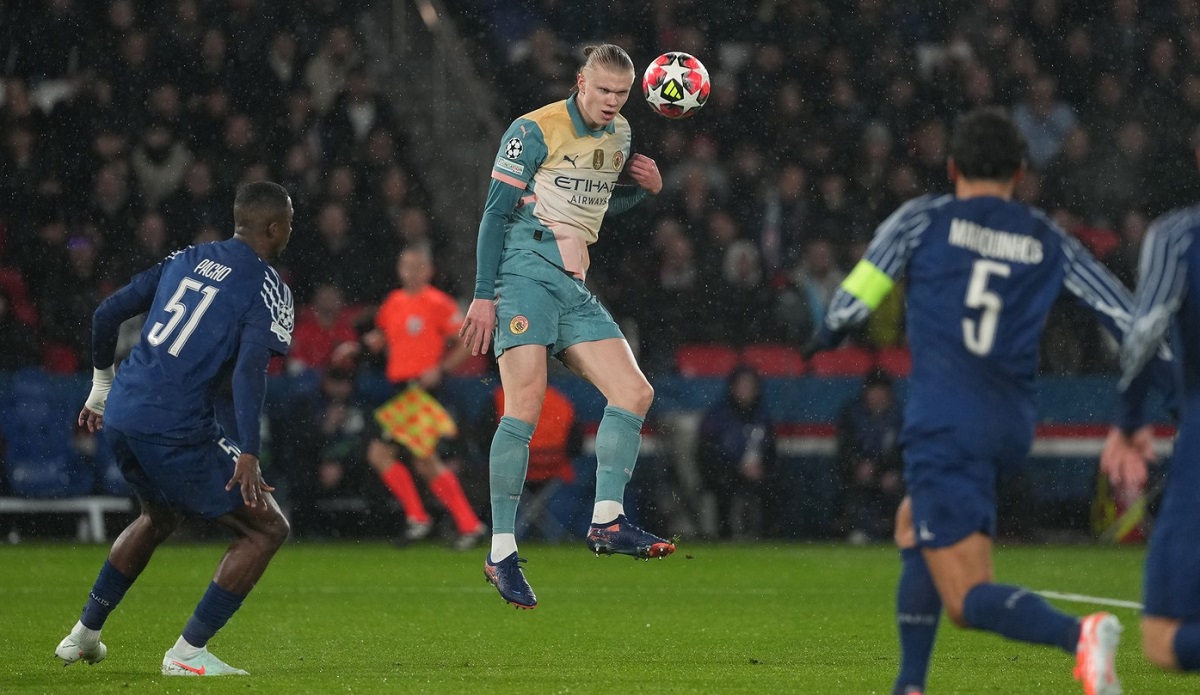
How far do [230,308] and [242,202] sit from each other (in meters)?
0.44

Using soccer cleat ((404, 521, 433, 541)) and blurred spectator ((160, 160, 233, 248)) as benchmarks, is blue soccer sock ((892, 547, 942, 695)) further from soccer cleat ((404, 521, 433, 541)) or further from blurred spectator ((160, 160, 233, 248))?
blurred spectator ((160, 160, 233, 248))

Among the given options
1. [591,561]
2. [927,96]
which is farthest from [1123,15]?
[591,561]

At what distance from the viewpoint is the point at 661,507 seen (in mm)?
13305

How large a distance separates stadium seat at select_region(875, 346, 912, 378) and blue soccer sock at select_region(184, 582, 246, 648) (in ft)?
27.1

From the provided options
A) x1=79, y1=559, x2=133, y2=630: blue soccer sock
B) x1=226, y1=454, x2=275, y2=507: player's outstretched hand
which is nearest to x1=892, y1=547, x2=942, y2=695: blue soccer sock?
x1=226, y1=454, x2=275, y2=507: player's outstretched hand

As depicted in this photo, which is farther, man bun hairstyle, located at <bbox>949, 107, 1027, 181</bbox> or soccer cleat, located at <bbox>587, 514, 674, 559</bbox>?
soccer cleat, located at <bbox>587, 514, 674, 559</bbox>

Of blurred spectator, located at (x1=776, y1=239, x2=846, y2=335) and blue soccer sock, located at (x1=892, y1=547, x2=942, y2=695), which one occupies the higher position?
Result: blurred spectator, located at (x1=776, y1=239, x2=846, y2=335)

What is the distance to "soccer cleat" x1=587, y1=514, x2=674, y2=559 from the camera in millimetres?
6461

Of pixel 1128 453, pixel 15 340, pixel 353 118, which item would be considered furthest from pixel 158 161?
pixel 1128 453

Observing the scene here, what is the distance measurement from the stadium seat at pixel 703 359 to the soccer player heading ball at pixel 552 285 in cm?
678

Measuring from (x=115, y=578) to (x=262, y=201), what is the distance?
5.04 ft

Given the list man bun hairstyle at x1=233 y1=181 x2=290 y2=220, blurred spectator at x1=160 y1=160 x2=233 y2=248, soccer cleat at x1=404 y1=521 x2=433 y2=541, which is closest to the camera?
man bun hairstyle at x1=233 y1=181 x2=290 y2=220

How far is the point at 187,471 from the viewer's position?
20.2 feet

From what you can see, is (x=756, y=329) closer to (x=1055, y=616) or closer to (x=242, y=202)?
(x=242, y=202)
